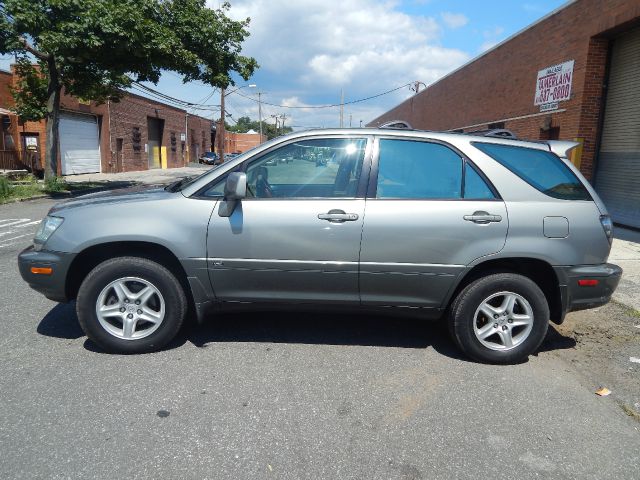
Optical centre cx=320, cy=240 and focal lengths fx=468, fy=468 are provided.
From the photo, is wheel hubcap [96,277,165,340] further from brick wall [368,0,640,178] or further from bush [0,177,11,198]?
bush [0,177,11,198]

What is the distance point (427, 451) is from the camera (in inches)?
106

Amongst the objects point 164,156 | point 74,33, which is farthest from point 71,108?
point 164,156

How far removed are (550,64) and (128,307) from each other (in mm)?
13168

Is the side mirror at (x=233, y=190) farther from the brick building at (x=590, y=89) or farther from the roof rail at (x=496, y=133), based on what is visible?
the brick building at (x=590, y=89)

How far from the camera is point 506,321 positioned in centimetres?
380

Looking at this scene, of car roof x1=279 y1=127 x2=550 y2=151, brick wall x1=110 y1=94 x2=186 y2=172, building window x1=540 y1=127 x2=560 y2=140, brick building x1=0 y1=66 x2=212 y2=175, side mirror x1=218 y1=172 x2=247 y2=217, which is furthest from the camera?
brick wall x1=110 y1=94 x2=186 y2=172

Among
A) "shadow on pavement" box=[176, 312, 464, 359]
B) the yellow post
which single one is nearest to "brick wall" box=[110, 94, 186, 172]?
the yellow post

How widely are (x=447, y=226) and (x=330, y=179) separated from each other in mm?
1034

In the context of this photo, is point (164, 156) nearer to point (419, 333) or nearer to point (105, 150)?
point (105, 150)

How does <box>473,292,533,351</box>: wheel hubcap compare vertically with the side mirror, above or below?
below

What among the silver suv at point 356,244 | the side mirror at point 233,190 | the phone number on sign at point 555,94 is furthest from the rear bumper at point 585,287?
the phone number on sign at point 555,94

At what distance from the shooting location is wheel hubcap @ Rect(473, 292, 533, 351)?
3773 mm

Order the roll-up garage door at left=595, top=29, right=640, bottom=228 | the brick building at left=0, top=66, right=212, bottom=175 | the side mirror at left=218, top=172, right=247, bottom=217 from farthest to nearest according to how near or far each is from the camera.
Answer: the brick building at left=0, top=66, right=212, bottom=175, the roll-up garage door at left=595, top=29, right=640, bottom=228, the side mirror at left=218, top=172, right=247, bottom=217

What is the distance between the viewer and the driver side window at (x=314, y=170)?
3834mm
